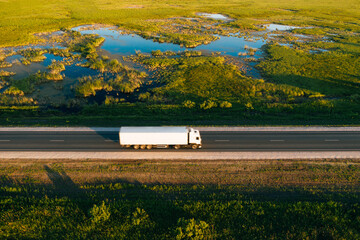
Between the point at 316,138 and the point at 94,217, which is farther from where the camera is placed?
the point at 316,138

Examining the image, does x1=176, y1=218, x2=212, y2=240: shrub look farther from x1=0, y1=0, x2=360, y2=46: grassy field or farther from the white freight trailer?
x1=0, y1=0, x2=360, y2=46: grassy field

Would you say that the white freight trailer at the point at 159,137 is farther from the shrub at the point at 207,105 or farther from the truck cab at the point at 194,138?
the shrub at the point at 207,105

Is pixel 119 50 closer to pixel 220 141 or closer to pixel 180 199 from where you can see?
pixel 220 141

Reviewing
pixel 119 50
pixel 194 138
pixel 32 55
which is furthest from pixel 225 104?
pixel 32 55

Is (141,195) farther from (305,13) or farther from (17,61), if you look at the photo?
(305,13)

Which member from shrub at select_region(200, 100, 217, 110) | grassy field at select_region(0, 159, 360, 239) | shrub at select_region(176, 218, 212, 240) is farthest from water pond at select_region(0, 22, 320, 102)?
shrub at select_region(176, 218, 212, 240)

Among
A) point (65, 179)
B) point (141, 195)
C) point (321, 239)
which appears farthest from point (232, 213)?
point (65, 179)
